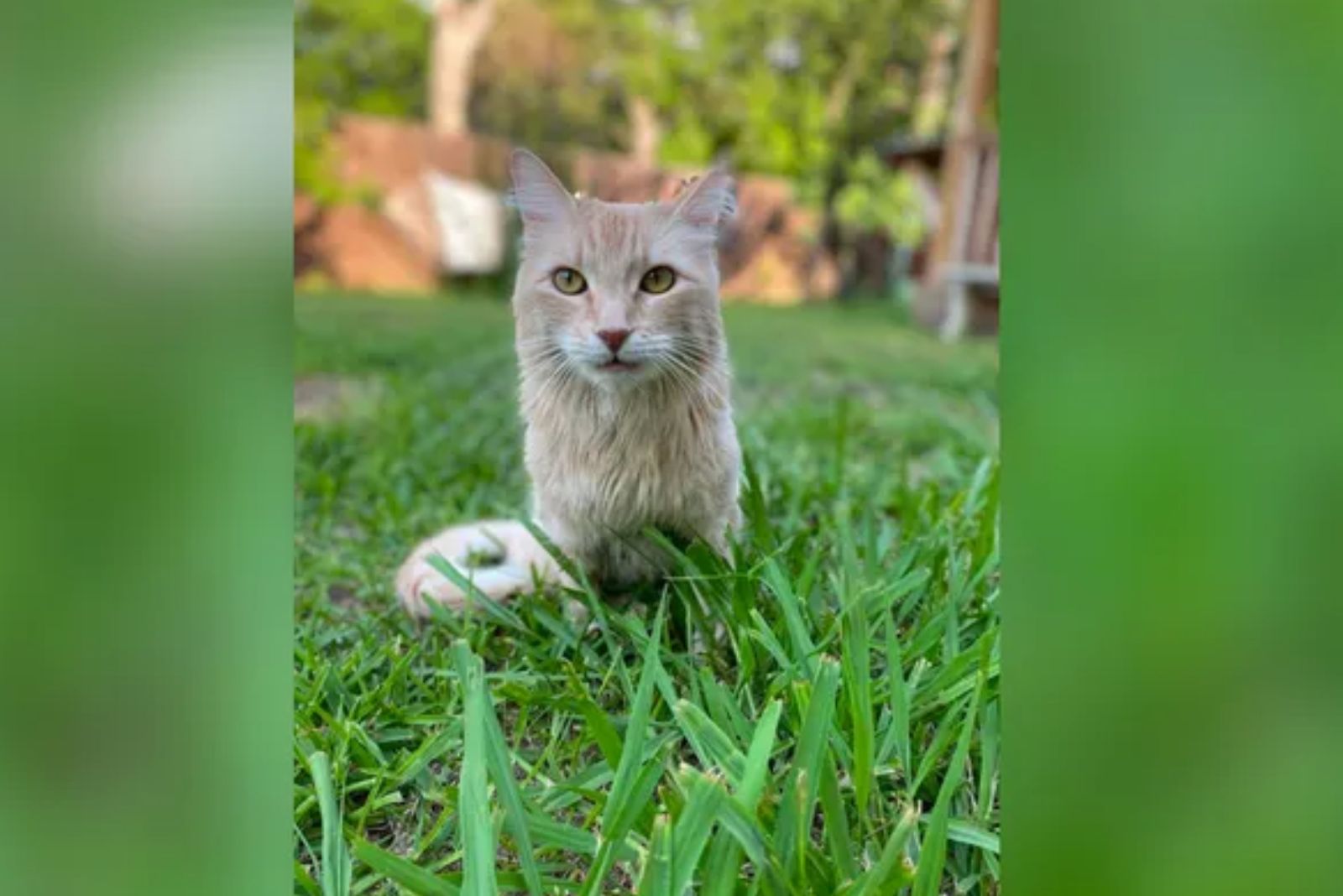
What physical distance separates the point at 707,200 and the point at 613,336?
151mm

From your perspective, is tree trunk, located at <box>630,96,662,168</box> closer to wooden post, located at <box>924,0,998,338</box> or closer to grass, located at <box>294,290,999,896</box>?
wooden post, located at <box>924,0,998,338</box>

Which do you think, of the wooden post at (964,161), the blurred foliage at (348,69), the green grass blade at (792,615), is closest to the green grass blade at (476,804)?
the green grass blade at (792,615)

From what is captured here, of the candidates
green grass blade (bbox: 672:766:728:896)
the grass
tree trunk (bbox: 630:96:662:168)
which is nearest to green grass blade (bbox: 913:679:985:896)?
the grass

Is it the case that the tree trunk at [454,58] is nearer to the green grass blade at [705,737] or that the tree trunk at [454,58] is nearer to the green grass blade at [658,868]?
the green grass blade at [705,737]

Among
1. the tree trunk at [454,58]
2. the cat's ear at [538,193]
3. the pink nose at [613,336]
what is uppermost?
the tree trunk at [454,58]

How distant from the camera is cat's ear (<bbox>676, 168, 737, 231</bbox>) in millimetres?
936

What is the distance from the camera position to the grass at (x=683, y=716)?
0.59m

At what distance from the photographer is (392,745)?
2.64 feet

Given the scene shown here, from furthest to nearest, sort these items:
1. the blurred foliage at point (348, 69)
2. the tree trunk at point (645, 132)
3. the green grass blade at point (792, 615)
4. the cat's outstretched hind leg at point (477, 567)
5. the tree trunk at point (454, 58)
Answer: the tree trunk at point (645, 132) < the tree trunk at point (454, 58) < the blurred foliage at point (348, 69) < the cat's outstretched hind leg at point (477, 567) < the green grass blade at point (792, 615)

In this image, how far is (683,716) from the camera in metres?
0.68

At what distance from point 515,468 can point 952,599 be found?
3.39 ft

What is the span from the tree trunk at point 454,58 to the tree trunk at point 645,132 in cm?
96
